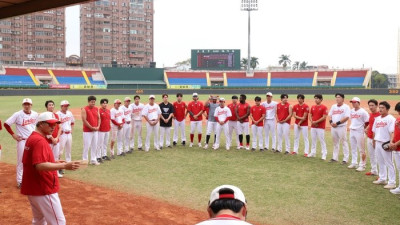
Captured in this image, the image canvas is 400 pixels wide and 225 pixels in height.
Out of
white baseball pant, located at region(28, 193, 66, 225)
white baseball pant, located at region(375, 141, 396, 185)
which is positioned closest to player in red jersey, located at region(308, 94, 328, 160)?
white baseball pant, located at region(375, 141, 396, 185)

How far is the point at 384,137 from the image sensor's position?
8312mm

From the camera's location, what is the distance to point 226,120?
13680 mm

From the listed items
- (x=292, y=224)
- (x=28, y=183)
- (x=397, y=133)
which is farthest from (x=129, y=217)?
(x=397, y=133)

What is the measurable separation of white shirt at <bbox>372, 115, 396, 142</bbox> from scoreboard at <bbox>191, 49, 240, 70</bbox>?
6325cm

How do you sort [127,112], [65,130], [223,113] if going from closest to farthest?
[65,130] < [127,112] < [223,113]

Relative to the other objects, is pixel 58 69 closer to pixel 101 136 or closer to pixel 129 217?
pixel 101 136

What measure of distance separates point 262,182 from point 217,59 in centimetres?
6384

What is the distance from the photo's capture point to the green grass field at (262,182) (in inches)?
267

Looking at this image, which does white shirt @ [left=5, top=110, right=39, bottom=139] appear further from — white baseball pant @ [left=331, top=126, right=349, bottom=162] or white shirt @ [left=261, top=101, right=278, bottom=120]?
white baseball pant @ [left=331, top=126, right=349, bottom=162]

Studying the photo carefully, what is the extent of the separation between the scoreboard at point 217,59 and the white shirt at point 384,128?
207 feet

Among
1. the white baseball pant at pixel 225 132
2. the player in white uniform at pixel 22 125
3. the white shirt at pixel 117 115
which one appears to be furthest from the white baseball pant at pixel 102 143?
the white baseball pant at pixel 225 132

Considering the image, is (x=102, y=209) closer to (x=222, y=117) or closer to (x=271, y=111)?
(x=222, y=117)

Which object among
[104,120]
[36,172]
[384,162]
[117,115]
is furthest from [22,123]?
[384,162]

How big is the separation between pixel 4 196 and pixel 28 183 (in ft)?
13.4
